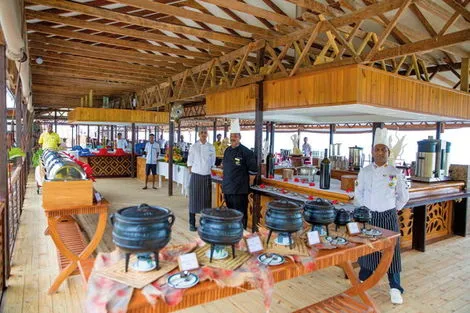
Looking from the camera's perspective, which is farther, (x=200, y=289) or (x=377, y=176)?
(x=377, y=176)

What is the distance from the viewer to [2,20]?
2.70 metres

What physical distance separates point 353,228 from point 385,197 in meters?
0.90

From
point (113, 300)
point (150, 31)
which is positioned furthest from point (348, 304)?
point (150, 31)

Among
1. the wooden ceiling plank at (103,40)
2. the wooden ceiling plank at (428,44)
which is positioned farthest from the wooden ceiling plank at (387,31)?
the wooden ceiling plank at (103,40)

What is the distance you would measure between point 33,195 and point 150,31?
208 inches

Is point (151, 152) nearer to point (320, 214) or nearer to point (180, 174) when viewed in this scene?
point (180, 174)

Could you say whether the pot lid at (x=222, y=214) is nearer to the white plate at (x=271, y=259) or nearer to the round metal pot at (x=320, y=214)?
the white plate at (x=271, y=259)

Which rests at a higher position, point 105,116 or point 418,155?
point 105,116

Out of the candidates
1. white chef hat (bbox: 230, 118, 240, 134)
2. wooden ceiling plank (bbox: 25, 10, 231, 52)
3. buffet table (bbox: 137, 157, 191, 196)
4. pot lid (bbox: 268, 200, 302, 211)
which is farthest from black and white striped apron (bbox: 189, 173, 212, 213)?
pot lid (bbox: 268, 200, 302, 211)

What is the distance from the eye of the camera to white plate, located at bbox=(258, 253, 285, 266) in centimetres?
186

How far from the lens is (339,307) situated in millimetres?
2578

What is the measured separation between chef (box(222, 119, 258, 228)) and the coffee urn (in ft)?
6.09

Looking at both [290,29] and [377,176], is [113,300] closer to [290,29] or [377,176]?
[377,176]

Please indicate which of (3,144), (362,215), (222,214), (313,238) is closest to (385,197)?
(362,215)
